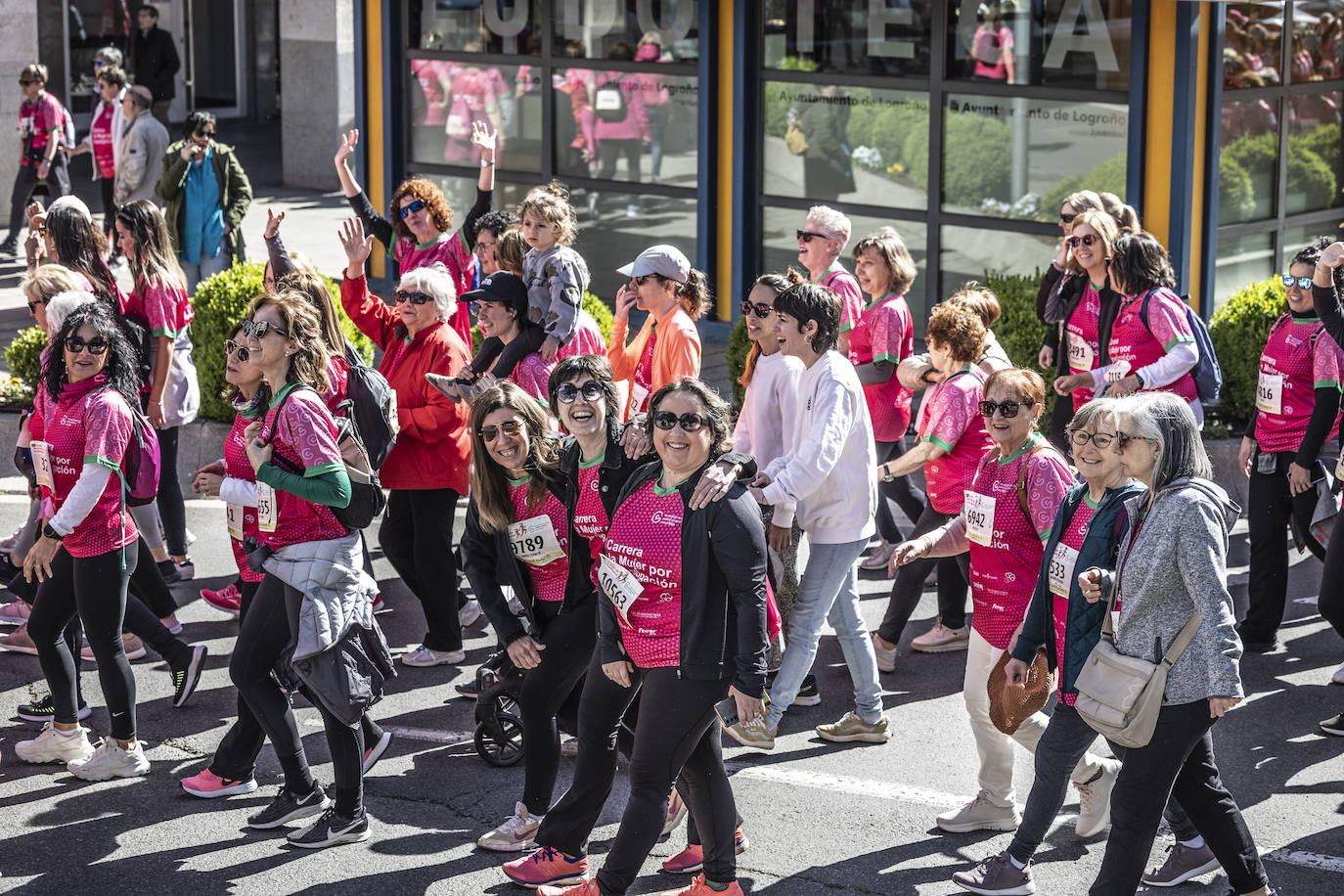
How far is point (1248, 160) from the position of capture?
1210cm

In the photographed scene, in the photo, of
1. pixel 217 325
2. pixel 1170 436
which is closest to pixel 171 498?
pixel 217 325

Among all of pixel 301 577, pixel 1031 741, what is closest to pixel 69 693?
pixel 301 577

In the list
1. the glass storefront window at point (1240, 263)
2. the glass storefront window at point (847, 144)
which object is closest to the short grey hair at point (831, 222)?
the glass storefront window at point (1240, 263)

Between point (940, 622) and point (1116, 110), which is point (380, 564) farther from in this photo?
point (1116, 110)

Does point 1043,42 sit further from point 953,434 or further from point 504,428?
point 504,428

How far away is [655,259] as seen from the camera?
761 centimetres

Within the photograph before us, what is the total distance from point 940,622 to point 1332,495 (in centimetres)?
183

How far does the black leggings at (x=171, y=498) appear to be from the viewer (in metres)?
8.94

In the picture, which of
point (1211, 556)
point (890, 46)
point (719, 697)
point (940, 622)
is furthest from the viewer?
point (890, 46)

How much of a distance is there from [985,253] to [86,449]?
7.91 m

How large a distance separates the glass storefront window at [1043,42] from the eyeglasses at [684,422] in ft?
24.6

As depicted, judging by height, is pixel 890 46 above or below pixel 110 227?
above

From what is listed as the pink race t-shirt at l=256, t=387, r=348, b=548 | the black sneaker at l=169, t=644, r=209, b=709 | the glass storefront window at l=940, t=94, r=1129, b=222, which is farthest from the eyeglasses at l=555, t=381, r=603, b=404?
the glass storefront window at l=940, t=94, r=1129, b=222

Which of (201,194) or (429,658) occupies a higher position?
(201,194)
